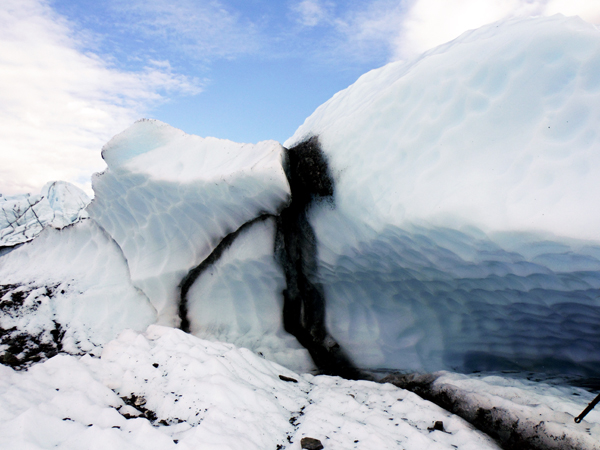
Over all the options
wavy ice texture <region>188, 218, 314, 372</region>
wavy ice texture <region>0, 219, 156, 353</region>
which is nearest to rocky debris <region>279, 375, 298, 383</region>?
wavy ice texture <region>188, 218, 314, 372</region>

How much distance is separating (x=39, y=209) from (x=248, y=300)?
62.7 feet

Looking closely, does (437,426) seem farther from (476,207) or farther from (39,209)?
(39,209)

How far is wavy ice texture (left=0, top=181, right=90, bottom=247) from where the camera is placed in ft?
55.1

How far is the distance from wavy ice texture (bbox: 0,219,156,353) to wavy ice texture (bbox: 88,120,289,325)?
0.27 meters

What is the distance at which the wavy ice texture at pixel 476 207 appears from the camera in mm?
2266

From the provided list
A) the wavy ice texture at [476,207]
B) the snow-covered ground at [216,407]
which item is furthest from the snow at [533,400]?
the wavy ice texture at [476,207]

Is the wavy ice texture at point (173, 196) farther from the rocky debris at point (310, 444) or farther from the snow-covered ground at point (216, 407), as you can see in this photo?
the rocky debris at point (310, 444)

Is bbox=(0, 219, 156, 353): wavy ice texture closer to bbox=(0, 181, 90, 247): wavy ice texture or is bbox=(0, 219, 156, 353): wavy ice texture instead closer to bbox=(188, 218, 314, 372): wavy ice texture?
bbox=(188, 218, 314, 372): wavy ice texture

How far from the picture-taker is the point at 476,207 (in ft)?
7.97

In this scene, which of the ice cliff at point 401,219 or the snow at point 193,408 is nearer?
the snow at point 193,408

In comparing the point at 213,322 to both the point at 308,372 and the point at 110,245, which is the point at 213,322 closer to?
the point at 308,372

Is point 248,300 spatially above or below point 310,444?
above

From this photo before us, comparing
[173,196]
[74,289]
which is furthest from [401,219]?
[74,289]

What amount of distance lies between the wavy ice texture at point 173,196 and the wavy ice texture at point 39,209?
45.4 ft
